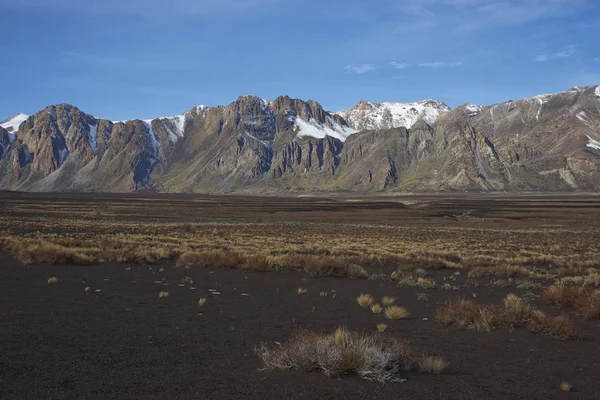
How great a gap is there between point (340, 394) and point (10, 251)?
984 inches

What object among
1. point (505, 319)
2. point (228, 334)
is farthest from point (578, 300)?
point (228, 334)

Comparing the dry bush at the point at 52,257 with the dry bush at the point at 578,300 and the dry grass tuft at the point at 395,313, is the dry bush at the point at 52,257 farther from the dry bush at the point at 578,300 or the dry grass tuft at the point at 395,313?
the dry bush at the point at 578,300

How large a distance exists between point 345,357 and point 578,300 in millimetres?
10243

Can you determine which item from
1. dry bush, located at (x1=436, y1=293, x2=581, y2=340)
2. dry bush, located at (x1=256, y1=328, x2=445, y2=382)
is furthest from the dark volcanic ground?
dry bush, located at (x1=436, y1=293, x2=581, y2=340)

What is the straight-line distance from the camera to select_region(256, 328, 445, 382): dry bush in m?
8.02

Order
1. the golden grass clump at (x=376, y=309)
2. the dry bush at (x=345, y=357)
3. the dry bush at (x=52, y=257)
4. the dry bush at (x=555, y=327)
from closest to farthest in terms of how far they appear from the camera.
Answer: the dry bush at (x=345, y=357) < the dry bush at (x=555, y=327) < the golden grass clump at (x=376, y=309) < the dry bush at (x=52, y=257)

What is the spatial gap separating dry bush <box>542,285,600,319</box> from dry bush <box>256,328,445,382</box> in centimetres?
768

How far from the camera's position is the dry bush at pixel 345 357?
802 cm

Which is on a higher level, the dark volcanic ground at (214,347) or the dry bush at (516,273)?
the dark volcanic ground at (214,347)

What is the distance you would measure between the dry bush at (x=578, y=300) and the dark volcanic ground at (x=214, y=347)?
1.37 ft

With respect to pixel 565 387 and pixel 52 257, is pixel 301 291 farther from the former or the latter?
pixel 52 257

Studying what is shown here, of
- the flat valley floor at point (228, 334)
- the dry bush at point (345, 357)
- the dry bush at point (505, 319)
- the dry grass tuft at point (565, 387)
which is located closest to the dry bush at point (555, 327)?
the dry bush at point (505, 319)

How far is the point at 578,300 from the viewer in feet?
48.9

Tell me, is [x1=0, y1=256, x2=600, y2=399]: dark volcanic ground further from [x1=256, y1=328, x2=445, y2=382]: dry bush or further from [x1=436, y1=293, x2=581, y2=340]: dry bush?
[x1=436, y1=293, x2=581, y2=340]: dry bush
